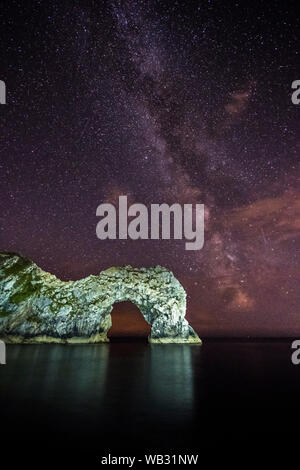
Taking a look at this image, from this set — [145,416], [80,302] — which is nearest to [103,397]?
[145,416]

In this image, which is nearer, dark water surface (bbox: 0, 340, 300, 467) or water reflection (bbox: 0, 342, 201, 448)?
dark water surface (bbox: 0, 340, 300, 467)

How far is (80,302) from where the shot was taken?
300 feet

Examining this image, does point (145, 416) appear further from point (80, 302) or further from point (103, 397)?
point (80, 302)

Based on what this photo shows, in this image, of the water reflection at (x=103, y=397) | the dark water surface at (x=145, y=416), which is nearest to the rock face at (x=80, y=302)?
the water reflection at (x=103, y=397)

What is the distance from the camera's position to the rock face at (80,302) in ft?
276

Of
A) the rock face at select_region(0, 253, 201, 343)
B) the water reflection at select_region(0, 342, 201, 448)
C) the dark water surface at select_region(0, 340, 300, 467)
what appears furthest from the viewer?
the rock face at select_region(0, 253, 201, 343)

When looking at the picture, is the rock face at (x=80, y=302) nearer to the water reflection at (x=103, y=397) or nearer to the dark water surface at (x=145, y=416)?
the water reflection at (x=103, y=397)

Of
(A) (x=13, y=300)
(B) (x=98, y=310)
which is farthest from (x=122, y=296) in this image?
(A) (x=13, y=300)

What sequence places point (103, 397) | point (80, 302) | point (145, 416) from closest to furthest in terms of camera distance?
1. point (145, 416)
2. point (103, 397)
3. point (80, 302)

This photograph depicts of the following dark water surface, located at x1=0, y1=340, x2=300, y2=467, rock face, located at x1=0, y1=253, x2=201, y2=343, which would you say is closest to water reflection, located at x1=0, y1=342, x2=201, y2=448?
dark water surface, located at x1=0, y1=340, x2=300, y2=467

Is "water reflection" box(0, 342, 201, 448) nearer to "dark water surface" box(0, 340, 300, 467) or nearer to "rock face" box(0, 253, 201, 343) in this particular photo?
"dark water surface" box(0, 340, 300, 467)

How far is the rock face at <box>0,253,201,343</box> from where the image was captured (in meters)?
84.2

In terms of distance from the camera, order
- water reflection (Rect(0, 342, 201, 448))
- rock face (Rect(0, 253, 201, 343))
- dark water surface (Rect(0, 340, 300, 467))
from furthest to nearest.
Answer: rock face (Rect(0, 253, 201, 343)), water reflection (Rect(0, 342, 201, 448)), dark water surface (Rect(0, 340, 300, 467))
